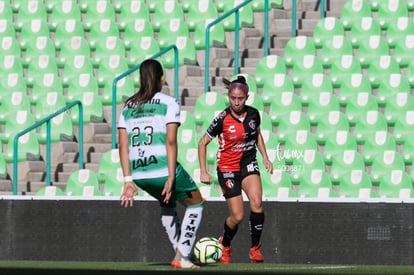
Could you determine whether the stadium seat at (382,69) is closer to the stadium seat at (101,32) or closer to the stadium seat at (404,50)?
the stadium seat at (404,50)

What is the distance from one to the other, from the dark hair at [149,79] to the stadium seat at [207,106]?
A: 5.00 m

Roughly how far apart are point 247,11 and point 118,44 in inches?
67.9

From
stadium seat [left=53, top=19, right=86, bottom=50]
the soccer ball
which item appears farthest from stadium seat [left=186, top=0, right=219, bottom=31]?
the soccer ball

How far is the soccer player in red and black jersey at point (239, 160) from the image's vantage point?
10.2 meters

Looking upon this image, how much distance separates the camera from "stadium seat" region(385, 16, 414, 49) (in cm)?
1438

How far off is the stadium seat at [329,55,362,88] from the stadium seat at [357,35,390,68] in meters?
0.16

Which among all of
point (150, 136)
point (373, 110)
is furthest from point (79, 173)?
point (150, 136)

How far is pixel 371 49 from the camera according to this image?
14.2 metres

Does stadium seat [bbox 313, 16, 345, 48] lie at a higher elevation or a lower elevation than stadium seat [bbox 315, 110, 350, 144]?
higher

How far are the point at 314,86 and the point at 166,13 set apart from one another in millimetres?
3105

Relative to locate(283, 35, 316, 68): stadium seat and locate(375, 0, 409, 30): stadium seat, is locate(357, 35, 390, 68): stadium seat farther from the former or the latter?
locate(283, 35, 316, 68): stadium seat

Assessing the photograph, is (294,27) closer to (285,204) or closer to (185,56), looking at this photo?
(185,56)

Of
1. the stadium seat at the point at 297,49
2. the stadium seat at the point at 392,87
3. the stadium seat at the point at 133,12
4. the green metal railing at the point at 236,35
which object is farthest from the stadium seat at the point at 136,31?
the stadium seat at the point at 392,87

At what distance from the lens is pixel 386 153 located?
12.9 metres
